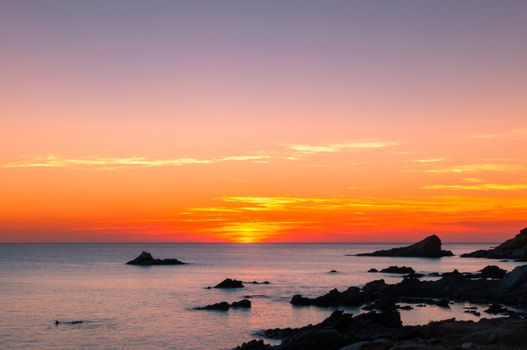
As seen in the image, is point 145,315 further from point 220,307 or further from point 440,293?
point 440,293

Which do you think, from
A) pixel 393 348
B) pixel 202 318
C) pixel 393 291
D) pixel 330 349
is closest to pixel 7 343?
pixel 202 318

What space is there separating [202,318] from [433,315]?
100 ft

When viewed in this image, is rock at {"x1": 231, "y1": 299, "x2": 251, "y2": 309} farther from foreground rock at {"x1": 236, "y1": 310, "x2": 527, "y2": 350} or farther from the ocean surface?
foreground rock at {"x1": 236, "y1": 310, "x2": 527, "y2": 350}

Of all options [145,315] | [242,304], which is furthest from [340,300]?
[145,315]

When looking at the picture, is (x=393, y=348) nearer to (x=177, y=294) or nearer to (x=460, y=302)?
(x=460, y=302)

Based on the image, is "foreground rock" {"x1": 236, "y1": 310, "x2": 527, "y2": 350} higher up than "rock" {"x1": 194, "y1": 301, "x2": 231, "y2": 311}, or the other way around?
"foreground rock" {"x1": 236, "y1": 310, "x2": 527, "y2": 350}

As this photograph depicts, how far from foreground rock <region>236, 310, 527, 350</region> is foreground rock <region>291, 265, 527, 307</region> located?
26.4m

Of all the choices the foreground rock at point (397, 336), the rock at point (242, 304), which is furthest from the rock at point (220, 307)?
the foreground rock at point (397, 336)

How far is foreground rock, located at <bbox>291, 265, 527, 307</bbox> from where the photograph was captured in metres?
83.0

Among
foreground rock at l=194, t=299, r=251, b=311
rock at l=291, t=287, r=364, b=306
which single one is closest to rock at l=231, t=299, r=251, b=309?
foreground rock at l=194, t=299, r=251, b=311

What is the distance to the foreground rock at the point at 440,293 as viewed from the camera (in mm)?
83000

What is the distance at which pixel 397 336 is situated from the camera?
151 feet

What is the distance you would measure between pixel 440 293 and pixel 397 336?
164 feet

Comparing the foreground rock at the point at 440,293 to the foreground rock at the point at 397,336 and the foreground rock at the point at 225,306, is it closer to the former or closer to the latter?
the foreground rock at the point at 225,306
